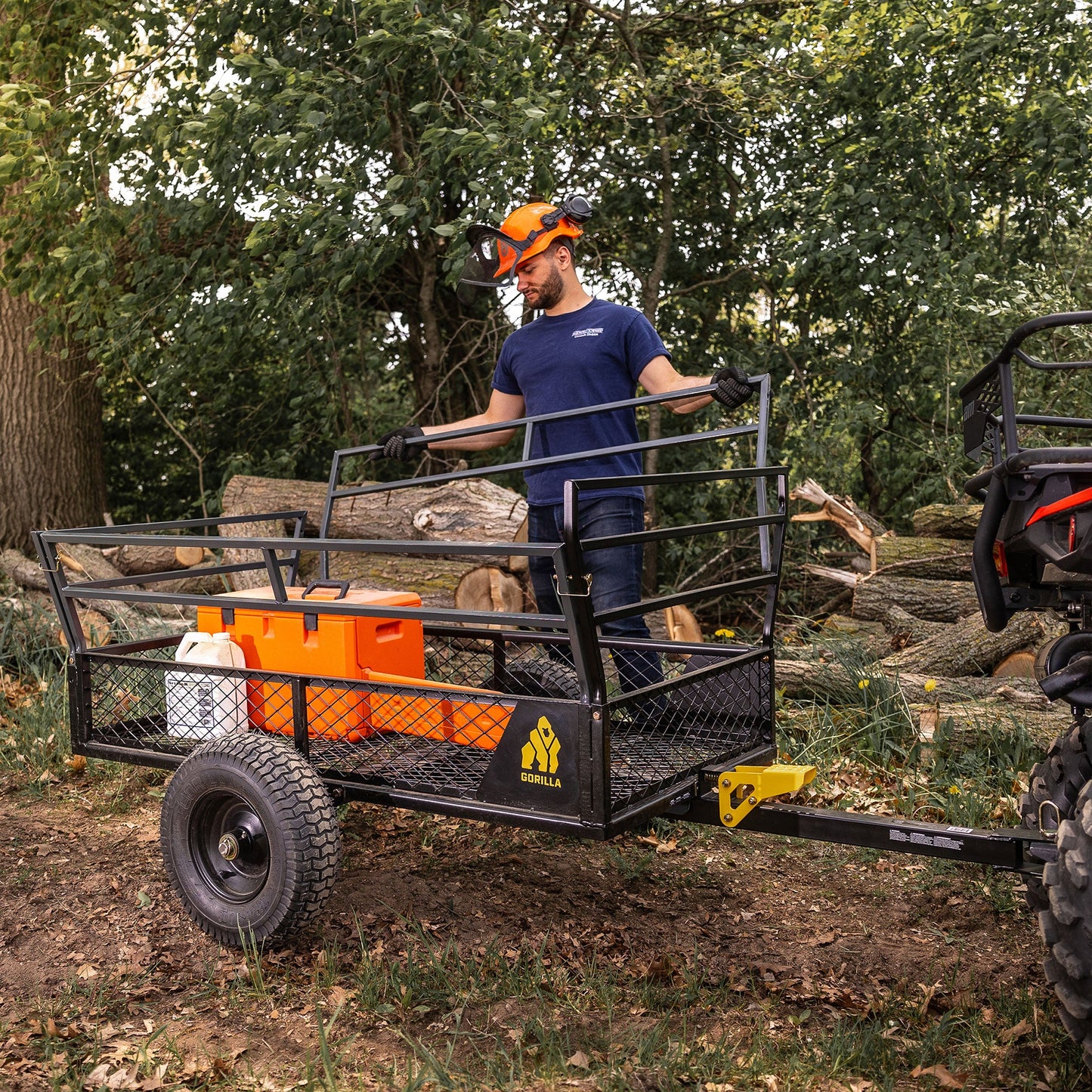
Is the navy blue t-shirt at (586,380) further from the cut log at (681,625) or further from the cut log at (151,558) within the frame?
the cut log at (151,558)

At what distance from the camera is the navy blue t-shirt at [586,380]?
170 inches

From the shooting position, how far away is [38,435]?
854 centimetres

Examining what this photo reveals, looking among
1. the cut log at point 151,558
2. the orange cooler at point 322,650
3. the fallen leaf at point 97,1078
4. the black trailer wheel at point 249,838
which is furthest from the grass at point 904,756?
the cut log at point 151,558

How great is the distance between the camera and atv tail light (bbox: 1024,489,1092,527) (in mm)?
2430

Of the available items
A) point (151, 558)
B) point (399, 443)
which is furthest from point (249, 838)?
point (151, 558)

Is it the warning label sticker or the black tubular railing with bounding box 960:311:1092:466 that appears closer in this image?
the black tubular railing with bounding box 960:311:1092:466

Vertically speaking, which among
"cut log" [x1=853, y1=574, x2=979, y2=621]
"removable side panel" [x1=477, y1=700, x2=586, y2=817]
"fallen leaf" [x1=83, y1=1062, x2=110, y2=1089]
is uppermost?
A: "removable side panel" [x1=477, y1=700, x2=586, y2=817]

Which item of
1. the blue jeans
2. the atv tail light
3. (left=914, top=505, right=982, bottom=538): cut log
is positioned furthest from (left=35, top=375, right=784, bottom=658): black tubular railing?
(left=914, top=505, right=982, bottom=538): cut log

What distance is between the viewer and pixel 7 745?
18.1 ft

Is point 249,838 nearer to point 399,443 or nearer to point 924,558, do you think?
point 399,443

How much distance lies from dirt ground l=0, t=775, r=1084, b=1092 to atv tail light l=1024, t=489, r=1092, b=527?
51.0 inches

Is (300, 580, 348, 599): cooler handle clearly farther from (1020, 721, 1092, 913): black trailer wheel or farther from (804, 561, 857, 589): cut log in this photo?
(804, 561, 857, 589): cut log

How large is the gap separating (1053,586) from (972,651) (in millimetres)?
2848

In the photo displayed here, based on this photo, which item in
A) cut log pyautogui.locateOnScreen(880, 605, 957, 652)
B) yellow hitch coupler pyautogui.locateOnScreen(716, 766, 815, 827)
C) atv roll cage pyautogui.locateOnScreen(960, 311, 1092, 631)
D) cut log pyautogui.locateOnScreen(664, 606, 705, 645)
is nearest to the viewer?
atv roll cage pyautogui.locateOnScreen(960, 311, 1092, 631)
